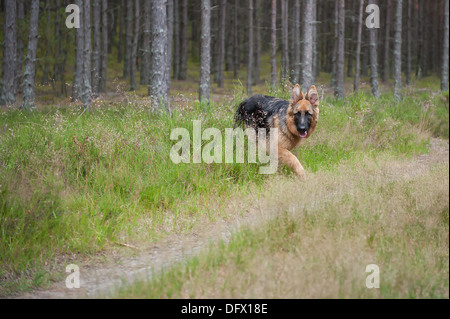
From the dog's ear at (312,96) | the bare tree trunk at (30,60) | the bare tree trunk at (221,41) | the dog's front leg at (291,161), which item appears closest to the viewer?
the dog's front leg at (291,161)

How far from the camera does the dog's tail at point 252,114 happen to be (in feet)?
27.4

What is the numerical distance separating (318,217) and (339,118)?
241 inches

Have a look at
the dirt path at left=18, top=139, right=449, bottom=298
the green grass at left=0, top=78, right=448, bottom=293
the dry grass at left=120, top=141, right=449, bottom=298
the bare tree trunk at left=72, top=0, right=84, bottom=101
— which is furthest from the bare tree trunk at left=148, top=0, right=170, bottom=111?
the bare tree trunk at left=72, top=0, right=84, bottom=101

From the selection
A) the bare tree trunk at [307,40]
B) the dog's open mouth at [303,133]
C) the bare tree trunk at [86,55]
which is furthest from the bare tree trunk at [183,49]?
the dog's open mouth at [303,133]

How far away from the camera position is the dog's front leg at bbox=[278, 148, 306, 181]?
24.0 feet

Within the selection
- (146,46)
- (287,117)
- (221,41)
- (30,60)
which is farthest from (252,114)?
(221,41)

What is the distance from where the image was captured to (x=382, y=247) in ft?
14.5

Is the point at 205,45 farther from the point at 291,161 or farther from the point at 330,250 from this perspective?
the point at 330,250

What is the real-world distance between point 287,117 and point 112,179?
3.30 m

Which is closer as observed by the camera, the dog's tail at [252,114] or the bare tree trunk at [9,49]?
the dog's tail at [252,114]

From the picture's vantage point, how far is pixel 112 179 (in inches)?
260

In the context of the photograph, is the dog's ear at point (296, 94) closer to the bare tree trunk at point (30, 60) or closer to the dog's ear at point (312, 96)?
the dog's ear at point (312, 96)
